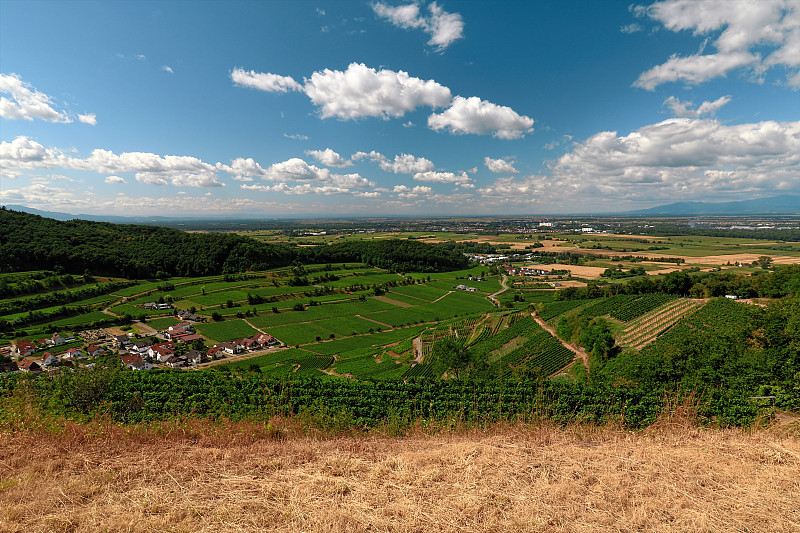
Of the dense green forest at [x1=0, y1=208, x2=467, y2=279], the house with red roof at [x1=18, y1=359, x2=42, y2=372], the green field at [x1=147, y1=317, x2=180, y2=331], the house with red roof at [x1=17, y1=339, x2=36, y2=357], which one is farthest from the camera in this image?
the dense green forest at [x1=0, y1=208, x2=467, y2=279]

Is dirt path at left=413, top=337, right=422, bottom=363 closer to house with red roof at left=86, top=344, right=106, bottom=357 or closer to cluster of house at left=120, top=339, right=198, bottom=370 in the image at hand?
cluster of house at left=120, top=339, right=198, bottom=370

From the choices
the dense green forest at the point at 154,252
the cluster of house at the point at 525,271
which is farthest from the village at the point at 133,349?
the cluster of house at the point at 525,271

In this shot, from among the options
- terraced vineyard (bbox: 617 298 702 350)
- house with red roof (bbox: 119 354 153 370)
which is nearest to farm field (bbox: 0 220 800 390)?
terraced vineyard (bbox: 617 298 702 350)

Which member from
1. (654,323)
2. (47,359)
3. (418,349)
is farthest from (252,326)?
(654,323)

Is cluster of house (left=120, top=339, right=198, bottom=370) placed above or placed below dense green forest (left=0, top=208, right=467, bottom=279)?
below

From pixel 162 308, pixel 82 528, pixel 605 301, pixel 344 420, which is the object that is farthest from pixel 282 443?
pixel 162 308

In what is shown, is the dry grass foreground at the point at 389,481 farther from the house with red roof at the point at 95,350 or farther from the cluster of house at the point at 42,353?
the house with red roof at the point at 95,350

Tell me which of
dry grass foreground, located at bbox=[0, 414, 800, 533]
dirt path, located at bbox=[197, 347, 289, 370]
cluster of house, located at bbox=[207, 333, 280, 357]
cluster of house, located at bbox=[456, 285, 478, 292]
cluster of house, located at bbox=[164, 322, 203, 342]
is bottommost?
dirt path, located at bbox=[197, 347, 289, 370]
